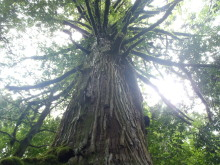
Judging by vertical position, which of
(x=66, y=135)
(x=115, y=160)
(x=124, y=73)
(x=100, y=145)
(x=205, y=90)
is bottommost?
(x=115, y=160)

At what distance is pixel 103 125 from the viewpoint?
2.11 meters

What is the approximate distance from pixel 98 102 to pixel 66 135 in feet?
2.14

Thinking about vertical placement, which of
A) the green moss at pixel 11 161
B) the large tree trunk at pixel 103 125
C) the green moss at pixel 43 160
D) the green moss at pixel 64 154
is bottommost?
the green moss at pixel 11 161

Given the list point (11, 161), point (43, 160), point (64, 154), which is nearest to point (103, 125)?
point (64, 154)

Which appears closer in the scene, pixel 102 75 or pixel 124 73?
pixel 102 75

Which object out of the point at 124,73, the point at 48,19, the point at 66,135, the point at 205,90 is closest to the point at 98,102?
the point at 66,135

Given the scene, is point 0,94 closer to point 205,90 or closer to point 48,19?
point 48,19

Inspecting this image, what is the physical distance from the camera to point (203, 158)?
3.64 metres

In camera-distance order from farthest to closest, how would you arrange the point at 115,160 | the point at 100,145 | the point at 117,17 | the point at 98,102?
1. the point at 117,17
2. the point at 98,102
3. the point at 100,145
4. the point at 115,160

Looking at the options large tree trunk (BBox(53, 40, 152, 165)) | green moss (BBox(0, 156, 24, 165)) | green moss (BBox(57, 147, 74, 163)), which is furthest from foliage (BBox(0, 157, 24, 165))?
large tree trunk (BBox(53, 40, 152, 165))

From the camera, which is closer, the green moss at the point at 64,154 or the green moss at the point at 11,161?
the green moss at the point at 11,161

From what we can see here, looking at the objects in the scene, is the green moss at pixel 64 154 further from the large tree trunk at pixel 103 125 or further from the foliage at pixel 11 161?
the foliage at pixel 11 161

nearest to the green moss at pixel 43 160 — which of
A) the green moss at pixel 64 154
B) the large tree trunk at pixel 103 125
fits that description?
the green moss at pixel 64 154

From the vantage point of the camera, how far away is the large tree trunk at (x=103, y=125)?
1.74 metres
